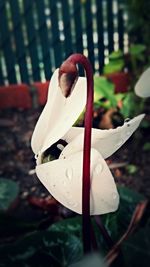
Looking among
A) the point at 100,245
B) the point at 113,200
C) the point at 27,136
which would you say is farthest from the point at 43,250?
the point at 27,136

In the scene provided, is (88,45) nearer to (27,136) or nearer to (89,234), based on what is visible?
(27,136)

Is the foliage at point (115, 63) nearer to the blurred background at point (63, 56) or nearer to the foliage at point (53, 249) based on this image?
the blurred background at point (63, 56)

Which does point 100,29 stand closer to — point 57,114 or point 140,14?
point 140,14

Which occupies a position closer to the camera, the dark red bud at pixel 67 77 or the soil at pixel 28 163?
the dark red bud at pixel 67 77

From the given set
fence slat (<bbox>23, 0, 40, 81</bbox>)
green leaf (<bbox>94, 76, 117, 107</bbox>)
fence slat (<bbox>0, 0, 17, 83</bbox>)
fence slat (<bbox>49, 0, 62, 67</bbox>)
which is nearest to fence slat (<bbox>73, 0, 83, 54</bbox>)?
fence slat (<bbox>49, 0, 62, 67</bbox>)

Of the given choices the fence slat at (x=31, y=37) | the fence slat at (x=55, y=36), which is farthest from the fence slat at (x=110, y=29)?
the fence slat at (x=31, y=37)

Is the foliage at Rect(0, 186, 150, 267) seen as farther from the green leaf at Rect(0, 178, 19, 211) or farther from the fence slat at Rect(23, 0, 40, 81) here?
the fence slat at Rect(23, 0, 40, 81)

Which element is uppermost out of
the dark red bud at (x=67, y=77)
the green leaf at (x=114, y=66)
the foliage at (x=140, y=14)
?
the dark red bud at (x=67, y=77)

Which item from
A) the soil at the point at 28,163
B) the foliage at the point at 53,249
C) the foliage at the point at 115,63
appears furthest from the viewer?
the foliage at the point at 115,63
